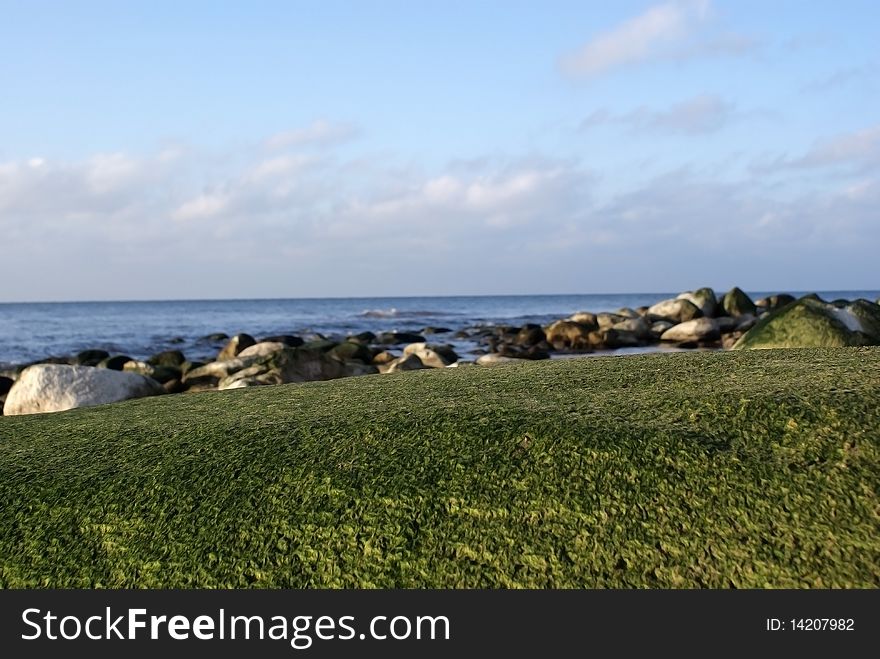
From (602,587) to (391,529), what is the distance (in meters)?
0.86

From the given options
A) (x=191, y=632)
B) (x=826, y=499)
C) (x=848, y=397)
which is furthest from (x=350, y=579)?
(x=848, y=397)

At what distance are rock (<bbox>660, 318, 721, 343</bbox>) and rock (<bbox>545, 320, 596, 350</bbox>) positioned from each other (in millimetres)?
2107

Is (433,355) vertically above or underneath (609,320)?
underneath

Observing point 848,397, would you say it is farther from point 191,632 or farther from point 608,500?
point 191,632

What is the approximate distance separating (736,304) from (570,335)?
635 centimetres

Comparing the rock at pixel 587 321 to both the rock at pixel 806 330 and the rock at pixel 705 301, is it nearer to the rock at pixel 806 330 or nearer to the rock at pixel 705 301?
the rock at pixel 705 301

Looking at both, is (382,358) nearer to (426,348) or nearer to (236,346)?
(426,348)

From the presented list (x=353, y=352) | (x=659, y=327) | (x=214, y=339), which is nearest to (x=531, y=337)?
(x=659, y=327)

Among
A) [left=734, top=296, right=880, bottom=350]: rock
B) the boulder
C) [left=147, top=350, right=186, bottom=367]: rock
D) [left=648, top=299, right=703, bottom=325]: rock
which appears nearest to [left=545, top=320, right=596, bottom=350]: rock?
the boulder

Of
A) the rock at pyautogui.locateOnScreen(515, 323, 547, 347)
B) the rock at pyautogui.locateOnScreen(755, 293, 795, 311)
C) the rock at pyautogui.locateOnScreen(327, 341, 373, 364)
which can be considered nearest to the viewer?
the rock at pyautogui.locateOnScreen(327, 341, 373, 364)

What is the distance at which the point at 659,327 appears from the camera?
72.1 feet

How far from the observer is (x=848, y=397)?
152 inches

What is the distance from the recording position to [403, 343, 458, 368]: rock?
50.3ft

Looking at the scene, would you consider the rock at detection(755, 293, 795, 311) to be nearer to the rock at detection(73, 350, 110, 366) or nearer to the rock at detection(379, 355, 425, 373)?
the rock at detection(379, 355, 425, 373)
